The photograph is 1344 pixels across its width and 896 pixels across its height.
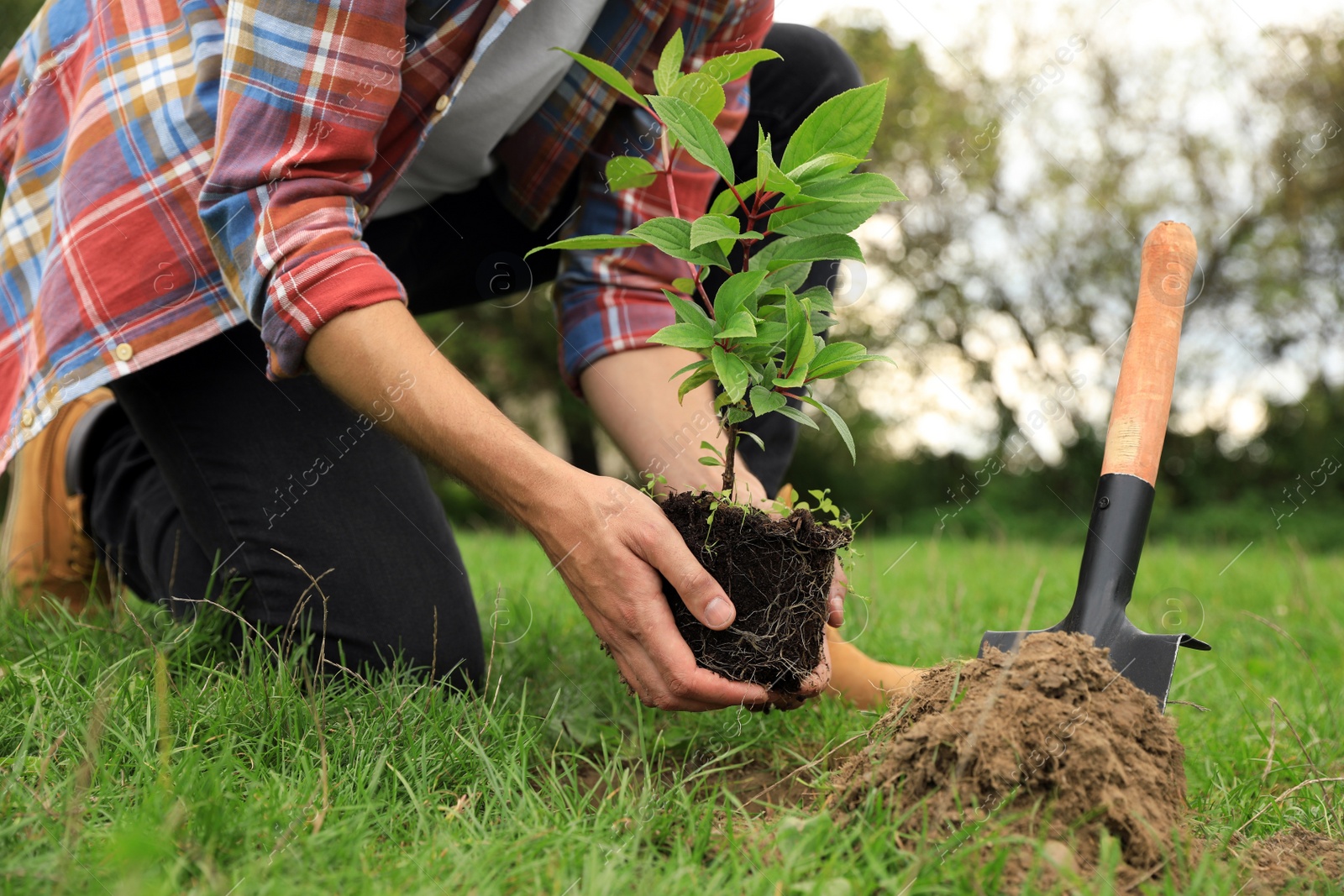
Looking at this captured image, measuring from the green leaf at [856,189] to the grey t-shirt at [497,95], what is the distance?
71cm

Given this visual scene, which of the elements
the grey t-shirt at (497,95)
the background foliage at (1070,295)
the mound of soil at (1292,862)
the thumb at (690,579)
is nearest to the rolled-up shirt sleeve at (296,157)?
the grey t-shirt at (497,95)

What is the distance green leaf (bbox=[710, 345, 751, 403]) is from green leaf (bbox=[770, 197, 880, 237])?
7.5 inches

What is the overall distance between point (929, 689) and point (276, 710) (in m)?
0.92

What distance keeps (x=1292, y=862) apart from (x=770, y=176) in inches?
41.3

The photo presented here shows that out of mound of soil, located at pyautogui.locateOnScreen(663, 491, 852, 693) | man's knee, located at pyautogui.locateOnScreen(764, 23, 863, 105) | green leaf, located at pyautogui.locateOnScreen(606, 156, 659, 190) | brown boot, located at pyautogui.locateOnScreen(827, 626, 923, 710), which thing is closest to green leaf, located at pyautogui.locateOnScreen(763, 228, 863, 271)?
green leaf, located at pyautogui.locateOnScreen(606, 156, 659, 190)

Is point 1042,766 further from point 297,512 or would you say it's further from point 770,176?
point 297,512

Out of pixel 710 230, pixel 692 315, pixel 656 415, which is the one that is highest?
pixel 710 230

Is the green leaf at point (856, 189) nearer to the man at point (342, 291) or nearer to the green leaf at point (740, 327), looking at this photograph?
the green leaf at point (740, 327)

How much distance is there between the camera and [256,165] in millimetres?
1357

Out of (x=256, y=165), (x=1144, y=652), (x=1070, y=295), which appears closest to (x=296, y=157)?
(x=256, y=165)

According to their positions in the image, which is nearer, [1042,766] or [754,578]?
[1042,766]

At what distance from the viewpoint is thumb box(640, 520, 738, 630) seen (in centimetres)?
123

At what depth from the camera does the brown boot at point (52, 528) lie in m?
2.24

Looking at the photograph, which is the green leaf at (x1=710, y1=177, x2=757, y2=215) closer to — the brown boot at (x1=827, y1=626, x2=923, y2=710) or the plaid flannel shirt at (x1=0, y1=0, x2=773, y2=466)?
the plaid flannel shirt at (x1=0, y1=0, x2=773, y2=466)
